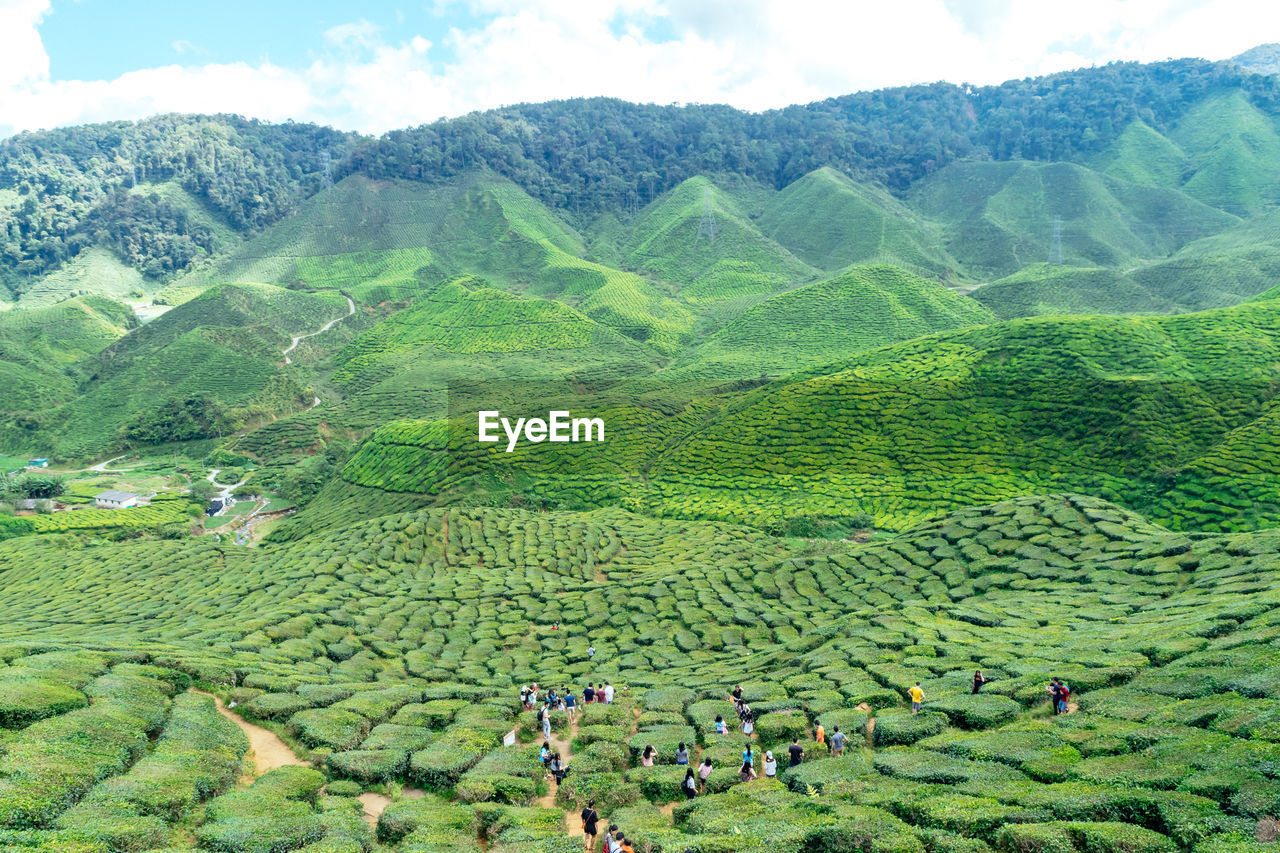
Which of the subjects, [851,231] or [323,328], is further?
[851,231]

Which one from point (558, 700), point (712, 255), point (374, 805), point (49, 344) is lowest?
point (374, 805)

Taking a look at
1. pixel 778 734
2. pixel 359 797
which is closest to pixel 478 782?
pixel 359 797

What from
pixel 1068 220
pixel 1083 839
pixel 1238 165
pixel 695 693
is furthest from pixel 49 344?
pixel 1238 165

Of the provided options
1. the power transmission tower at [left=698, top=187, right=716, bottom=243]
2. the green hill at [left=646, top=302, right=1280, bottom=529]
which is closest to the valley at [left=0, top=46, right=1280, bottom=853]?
the green hill at [left=646, top=302, right=1280, bottom=529]

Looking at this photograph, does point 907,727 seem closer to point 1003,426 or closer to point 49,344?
point 1003,426

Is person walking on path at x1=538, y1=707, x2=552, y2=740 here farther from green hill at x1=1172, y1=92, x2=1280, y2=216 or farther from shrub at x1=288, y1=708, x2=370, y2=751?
green hill at x1=1172, y1=92, x2=1280, y2=216

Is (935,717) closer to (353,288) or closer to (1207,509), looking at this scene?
(1207,509)
